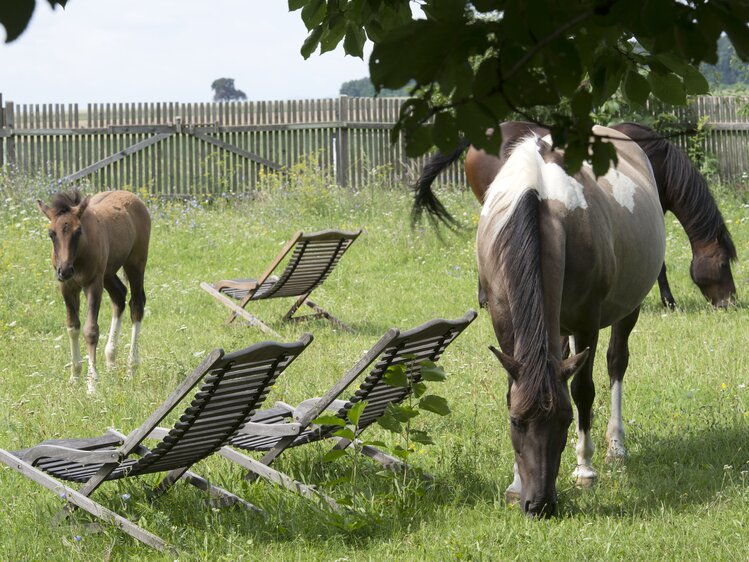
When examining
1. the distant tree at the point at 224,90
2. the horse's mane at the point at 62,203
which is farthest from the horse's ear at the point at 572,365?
the distant tree at the point at 224,90

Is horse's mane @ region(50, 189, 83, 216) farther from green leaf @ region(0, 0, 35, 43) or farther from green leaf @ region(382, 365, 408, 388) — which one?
green leaf @ region(0, 0, 35, 43)

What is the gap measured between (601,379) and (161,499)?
12.5 ft

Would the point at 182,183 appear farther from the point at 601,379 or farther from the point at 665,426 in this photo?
the point at 665,426

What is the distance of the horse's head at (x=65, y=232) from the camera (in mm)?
8062

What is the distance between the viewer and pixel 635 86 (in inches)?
116

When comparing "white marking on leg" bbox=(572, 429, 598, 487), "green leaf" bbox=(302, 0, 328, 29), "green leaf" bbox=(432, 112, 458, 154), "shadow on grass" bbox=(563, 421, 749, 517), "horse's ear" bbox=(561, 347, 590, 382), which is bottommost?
"shadow on grass" bbox=(563, 421, 749, 517)

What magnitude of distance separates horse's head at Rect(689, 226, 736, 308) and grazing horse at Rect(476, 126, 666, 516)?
Result: 14.5 feet

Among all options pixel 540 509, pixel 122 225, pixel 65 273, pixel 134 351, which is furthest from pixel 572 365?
pixel 122 225

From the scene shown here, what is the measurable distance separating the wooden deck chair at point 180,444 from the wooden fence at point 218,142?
14890 millimetres

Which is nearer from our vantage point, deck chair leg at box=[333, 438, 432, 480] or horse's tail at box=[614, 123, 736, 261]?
deck chair leg at box=[333, 438, 432, 480]

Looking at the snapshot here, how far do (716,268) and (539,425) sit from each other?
21.6ft

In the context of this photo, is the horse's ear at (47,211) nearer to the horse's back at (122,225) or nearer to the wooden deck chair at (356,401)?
the horse's back at (122,225)

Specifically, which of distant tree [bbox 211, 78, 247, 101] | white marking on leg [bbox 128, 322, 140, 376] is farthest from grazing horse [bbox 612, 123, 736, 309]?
distant tree [bbox 211, 78, 247, 101]

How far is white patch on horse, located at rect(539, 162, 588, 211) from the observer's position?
520 cm
